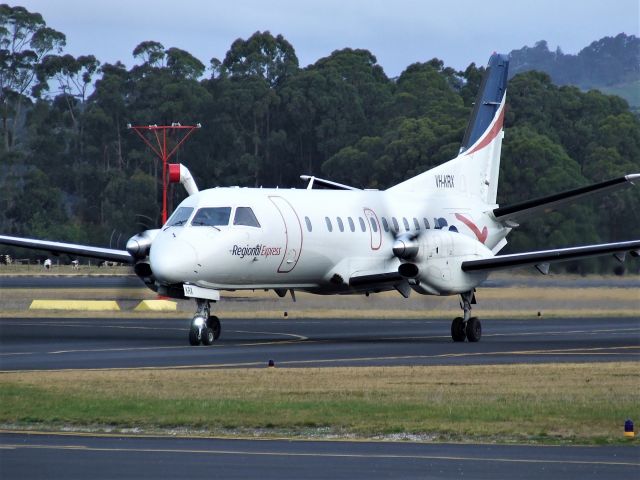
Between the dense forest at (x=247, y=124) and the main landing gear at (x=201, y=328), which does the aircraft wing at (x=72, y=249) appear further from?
the dense forest at (x=247, y=124)

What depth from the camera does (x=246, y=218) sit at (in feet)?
93.6

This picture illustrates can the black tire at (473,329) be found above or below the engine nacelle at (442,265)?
below

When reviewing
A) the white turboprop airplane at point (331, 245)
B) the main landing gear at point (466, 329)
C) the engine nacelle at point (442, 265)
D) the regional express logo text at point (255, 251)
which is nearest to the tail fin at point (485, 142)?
the white turboprop airplane at point (331, 245)

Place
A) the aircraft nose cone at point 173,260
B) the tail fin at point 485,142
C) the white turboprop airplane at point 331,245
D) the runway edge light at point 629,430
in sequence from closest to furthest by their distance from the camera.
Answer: the runway edge light at point 629,430 → the aircraft nose cone at point 173,260 → the white turboprop airplane at point 331,245 → the tail fin at point 485,142

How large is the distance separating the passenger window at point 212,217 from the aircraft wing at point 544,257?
17.2ft

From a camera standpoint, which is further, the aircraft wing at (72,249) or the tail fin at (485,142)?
the tail fin at (485,142)

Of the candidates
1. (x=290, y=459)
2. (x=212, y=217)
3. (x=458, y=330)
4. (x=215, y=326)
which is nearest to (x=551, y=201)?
(x=458, y=330)

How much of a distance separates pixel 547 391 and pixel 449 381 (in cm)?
181

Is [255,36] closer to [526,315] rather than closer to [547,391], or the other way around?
[526,315]

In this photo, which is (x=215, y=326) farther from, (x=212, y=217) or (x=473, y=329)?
(x=473, y=329)

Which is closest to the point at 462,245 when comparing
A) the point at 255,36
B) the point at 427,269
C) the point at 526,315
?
the point at 427,269

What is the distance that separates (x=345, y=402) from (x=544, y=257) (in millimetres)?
12716

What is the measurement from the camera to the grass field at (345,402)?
50.9 ft

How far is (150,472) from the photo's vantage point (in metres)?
12.2
